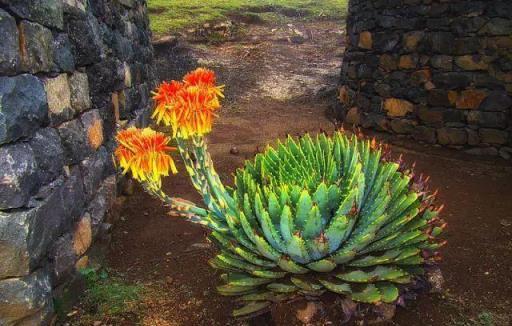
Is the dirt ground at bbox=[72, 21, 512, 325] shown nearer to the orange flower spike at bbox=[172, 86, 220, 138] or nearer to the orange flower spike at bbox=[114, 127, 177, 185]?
the orange flower spike at bbox=[172, 86, 220, 138]

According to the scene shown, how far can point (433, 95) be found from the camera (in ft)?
18.8

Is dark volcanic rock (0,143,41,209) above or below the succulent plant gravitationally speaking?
above

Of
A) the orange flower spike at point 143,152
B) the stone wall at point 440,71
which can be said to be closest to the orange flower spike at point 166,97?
the orange flower spike at point 143,152

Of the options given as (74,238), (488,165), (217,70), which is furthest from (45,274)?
(217,70)

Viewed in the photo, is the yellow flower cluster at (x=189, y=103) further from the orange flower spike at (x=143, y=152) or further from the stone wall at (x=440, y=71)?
the stone wall at (x=440, y=71)

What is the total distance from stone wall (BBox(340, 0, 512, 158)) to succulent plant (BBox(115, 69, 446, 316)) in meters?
3.60

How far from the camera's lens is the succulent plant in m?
1.98

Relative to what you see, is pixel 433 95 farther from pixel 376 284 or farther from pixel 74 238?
pixel 74 238

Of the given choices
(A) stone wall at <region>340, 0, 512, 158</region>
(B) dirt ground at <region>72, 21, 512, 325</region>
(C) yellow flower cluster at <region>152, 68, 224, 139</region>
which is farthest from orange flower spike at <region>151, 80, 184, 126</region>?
(A) stone wall at <region>340, 0, 512, 158</region>

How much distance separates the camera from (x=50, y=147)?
2400 millimetres

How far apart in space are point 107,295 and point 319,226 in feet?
4.76

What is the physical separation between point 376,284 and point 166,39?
9.44 meters

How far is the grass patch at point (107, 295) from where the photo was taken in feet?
8.36

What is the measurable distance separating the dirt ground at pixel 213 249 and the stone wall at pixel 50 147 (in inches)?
15.6
